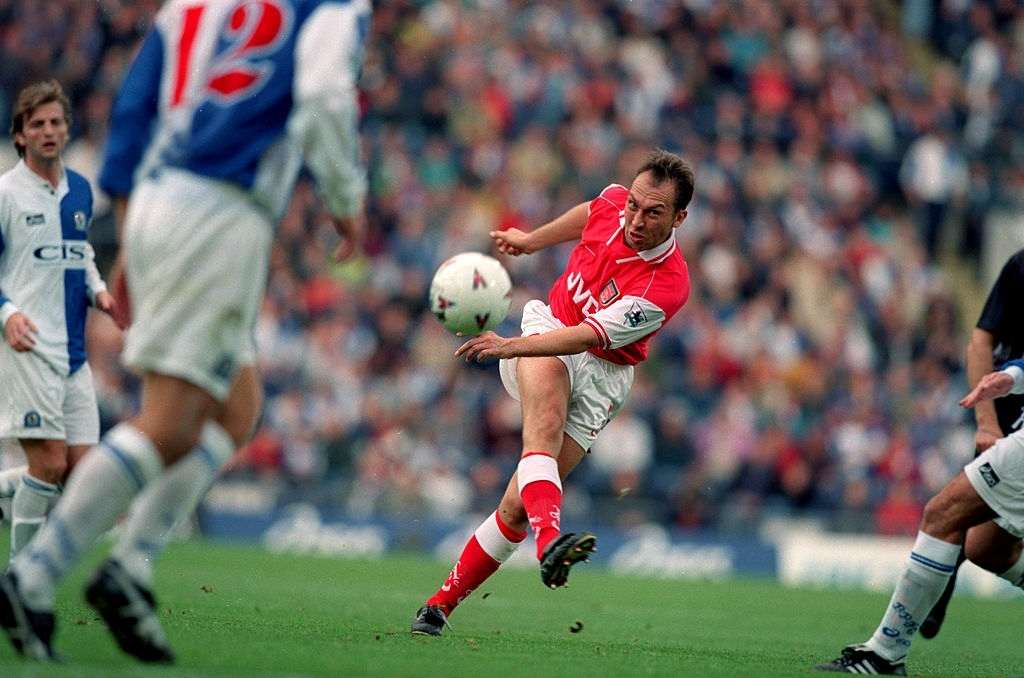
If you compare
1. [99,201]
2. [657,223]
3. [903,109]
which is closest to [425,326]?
[99,201]

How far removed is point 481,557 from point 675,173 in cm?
224

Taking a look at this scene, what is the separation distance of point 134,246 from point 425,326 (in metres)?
14.6

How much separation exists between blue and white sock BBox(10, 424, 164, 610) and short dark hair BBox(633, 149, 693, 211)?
10.9ft

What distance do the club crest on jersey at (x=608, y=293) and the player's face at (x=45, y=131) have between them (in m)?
2.95

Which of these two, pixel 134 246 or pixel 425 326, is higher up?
pixel 134 246

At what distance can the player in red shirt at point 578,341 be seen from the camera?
297 inches

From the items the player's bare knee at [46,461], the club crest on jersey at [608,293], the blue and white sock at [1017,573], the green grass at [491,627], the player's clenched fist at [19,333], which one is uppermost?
the club crest on jersey at [608,293]

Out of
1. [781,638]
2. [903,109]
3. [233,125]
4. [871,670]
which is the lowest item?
[781,638]

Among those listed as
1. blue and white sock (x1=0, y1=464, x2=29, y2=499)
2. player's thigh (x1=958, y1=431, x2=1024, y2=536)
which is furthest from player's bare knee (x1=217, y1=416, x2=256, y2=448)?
player's thigh (x1=958, y1=431, x2=1024, y2=536)

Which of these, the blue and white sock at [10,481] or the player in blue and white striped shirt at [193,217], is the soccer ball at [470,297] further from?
the blue and white sock at [10,481]

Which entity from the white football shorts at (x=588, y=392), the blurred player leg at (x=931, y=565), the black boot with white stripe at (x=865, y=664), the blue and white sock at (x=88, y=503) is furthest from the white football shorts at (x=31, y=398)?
the blurred player leg at (x=931, y=565)

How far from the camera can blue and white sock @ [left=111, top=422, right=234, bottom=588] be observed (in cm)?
558

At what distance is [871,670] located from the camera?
7.23 metres

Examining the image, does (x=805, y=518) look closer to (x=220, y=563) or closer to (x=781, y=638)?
(x=220, y=563)
